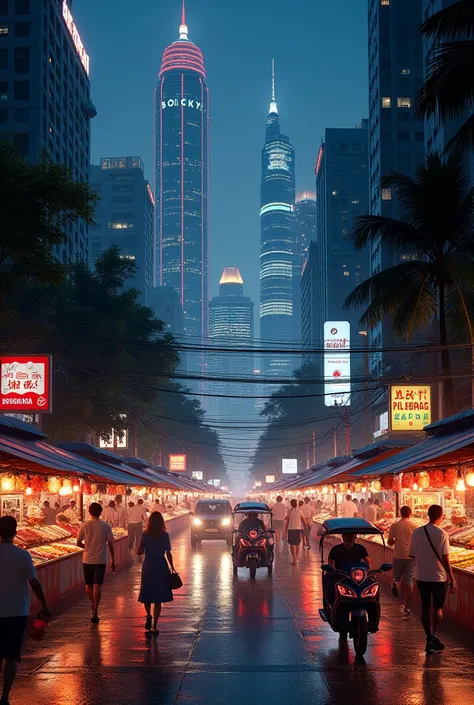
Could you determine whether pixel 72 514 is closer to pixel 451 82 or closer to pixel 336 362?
pixel 451 82

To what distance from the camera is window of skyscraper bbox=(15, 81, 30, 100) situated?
106562 mm

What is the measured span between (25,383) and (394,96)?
114 meters

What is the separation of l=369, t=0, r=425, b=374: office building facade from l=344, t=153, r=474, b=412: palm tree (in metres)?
101

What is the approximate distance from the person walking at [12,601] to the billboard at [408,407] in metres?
29.0

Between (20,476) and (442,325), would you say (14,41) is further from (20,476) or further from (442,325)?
(20,476)

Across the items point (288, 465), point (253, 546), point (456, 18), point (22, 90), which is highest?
point (22, 90)

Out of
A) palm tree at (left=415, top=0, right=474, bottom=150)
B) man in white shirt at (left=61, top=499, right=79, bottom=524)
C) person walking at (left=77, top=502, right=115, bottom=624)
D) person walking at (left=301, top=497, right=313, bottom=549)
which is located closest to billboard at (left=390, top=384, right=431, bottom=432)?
person walking at (left=301, top=497, right=313, bottom=549)

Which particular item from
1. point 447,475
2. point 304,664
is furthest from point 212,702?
point 447,475

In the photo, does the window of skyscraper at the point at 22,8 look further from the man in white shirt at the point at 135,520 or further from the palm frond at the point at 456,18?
the palm frond at the point at 456,18

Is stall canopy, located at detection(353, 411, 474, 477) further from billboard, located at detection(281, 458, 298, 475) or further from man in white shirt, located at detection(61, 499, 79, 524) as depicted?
billboard, located at detection(281, 458, 298, 475)

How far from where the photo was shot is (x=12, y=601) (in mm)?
9633

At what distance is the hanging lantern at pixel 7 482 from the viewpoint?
69.3 ft

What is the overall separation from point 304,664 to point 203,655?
1.48 meters

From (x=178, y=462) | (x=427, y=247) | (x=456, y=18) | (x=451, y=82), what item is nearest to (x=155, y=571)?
(x=451, y=82)
